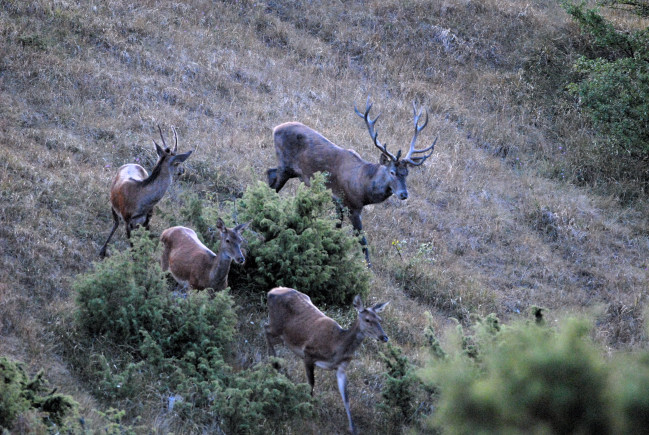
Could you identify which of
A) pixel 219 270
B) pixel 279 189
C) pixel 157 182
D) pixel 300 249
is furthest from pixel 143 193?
pixel 279 189

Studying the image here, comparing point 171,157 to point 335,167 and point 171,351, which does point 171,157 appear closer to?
point 171,351

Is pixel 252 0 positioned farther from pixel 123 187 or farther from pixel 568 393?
pixel 568 393

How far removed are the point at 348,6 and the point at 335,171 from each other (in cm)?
1174

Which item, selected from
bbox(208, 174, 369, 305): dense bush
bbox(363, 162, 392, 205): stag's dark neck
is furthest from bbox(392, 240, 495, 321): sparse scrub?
bbox(208, 174, 369, 305): dense bush

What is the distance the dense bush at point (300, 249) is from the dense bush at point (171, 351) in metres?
1.36

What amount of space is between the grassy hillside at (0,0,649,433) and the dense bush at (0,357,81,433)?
782mm

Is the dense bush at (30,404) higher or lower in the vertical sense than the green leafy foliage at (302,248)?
higher

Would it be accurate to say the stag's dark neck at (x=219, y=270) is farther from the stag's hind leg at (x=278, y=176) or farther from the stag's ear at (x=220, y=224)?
the stag's hind leg at (x=278, y=176)

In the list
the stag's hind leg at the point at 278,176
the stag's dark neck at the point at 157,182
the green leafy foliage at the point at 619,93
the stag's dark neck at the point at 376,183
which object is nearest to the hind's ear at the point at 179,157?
the stag's dark neck at the point at 157,182

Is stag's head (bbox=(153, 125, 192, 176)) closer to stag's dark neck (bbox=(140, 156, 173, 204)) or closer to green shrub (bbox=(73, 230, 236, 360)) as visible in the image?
stag's dark neck (bbox=(140, 156, 173, 204))

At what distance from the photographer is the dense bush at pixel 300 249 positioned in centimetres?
900

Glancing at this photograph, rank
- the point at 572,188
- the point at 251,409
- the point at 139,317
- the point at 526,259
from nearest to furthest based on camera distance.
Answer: the point at 251,409
the point at 139,317
the point at 526,259
the point at 572,188

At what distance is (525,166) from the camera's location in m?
17.4

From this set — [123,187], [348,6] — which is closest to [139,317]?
[123,187]
